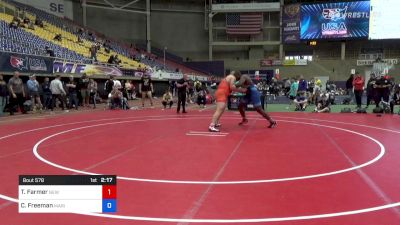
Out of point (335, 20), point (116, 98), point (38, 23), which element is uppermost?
point (335, 20)

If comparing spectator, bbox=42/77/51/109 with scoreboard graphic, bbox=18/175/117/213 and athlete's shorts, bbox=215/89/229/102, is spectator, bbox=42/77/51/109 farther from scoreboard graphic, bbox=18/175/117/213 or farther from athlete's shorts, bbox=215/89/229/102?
scoreboard graphic, bbox=18/175/117/213

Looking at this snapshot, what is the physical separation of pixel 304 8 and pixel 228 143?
136 ft

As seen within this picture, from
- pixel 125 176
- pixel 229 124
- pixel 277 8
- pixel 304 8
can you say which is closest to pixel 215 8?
pixel 277 8

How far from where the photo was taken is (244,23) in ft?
163

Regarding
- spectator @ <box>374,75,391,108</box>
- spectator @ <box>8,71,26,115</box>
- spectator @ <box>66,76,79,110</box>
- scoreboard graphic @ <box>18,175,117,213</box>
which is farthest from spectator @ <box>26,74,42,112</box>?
scoreboard graphic @ <box>18,175,117,213</box>

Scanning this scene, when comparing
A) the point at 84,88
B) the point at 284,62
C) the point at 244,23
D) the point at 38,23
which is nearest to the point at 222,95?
the point at 84,88

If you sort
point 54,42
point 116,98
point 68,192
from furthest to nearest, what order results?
1. point 54,42
2. point 116,98
3. point 68,192

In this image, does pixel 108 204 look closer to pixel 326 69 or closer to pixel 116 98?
pixel 116 98

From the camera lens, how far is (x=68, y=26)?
123 feet

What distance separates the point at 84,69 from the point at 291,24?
1220 inches

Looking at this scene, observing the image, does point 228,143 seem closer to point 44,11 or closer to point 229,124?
point 229,124

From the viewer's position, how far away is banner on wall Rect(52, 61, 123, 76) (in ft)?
71.4

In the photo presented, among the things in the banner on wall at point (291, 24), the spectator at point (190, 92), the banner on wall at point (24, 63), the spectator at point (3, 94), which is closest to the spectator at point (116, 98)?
the banner on wall at point (24, 63)

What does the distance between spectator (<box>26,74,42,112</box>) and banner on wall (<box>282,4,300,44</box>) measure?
35.6m
